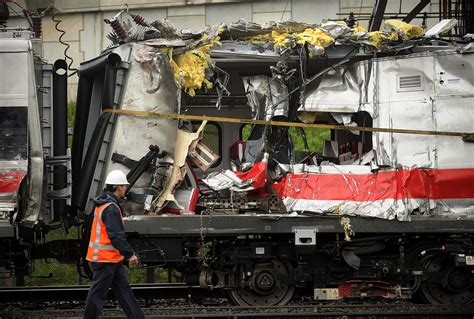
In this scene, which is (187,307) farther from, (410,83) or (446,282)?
(410,83)

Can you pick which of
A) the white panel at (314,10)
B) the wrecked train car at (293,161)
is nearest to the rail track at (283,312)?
the wrecked train car at (293,161)

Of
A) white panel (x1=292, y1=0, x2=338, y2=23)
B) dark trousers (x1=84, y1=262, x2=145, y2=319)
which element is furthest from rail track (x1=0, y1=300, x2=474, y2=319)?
white panel (x1=292, y1=0, x2=338, y2=23)

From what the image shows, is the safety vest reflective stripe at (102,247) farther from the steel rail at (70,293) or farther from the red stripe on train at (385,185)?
the steel rail at (70,293)

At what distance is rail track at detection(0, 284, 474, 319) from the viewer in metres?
11.7

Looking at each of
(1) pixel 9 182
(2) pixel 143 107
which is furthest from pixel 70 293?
(2) pixel 143 107

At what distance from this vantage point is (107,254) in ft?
34.6

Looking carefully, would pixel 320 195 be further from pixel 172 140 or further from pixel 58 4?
pixel 58 4

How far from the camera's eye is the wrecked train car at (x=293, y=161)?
11.9 metres

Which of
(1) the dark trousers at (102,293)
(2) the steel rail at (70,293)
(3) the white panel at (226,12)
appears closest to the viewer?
(1) the dark trousers at (102,293)

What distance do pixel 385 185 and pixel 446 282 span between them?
5.20 feet

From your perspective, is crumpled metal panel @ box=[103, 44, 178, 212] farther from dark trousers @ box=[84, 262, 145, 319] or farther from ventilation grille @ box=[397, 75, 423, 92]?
ventilation grille @ box=[397, 75, 423, 92]

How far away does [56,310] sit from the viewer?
12.5 metres

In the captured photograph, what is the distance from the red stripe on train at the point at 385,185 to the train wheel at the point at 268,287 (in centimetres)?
103

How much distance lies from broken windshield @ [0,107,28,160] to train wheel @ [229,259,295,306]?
326cm
